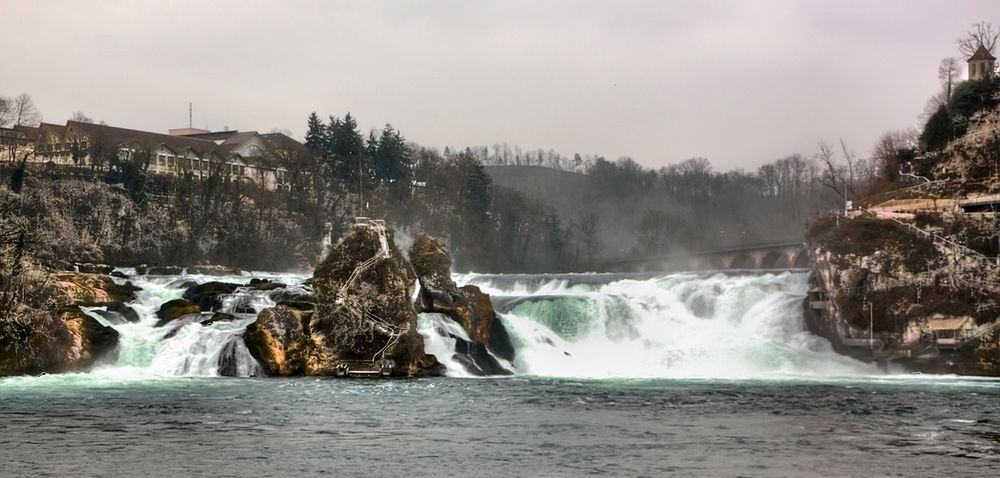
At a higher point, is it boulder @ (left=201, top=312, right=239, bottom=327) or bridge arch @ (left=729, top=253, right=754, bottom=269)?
bridge arch @ (left=729, top=253, right=754, bottom=269)

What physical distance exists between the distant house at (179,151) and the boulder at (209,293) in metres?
42.2

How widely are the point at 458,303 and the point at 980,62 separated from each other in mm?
43110

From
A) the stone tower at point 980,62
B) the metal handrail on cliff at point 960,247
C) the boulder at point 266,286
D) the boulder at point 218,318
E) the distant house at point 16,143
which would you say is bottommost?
the boulder at point 218,318

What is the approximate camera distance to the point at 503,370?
54.6 m

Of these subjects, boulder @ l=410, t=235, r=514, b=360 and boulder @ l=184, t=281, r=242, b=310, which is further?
boulder @ l=410, t=235, r=514, b=360

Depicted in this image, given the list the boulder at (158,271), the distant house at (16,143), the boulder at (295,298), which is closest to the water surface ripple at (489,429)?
the boulder at (295,298)

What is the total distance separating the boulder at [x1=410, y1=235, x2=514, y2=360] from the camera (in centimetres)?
5616

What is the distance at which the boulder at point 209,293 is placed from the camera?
56.0 meters

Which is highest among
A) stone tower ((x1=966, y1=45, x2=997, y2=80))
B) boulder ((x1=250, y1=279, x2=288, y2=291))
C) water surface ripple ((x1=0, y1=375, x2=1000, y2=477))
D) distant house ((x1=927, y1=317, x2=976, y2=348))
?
stone tower ((x1=966, y1=45, x2=997, y2=80))

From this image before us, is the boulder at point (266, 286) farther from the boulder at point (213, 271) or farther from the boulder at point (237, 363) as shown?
the boulder at point (213, 271)

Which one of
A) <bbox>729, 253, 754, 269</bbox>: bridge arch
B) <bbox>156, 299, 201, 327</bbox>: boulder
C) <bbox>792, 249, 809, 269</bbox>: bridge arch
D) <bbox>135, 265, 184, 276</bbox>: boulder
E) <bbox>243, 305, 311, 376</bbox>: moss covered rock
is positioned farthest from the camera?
<bbox>729, 253, 754, 269</bbox>: bridge arch

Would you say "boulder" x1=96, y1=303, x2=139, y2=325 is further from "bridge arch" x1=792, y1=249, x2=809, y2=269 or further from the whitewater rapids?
"bridge arch" x1=792, y1=249, x2=809, y2=269

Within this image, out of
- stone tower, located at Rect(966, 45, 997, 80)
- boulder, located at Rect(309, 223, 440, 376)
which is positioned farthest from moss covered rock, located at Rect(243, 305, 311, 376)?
stone tower, located at Rect(966, 45, 997, 80)

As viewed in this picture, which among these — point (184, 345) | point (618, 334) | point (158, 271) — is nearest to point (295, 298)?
point (184, 345)
